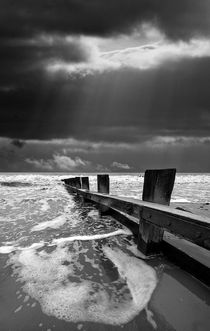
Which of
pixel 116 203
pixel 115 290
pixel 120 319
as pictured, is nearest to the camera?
pixel 120 319

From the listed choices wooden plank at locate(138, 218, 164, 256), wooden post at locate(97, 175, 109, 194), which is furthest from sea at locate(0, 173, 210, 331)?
wooden post at locate(97, 175, 109, 194)

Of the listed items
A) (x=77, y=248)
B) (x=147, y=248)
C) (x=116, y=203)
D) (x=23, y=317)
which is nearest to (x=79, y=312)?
(x=23, y=317)

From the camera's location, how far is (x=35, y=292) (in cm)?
260

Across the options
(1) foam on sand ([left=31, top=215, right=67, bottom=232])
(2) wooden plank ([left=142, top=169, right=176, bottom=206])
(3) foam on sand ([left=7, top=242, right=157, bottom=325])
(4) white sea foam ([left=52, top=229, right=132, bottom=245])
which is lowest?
(3) foam on sand ([left=7, top=242, right=157, bottom=325])

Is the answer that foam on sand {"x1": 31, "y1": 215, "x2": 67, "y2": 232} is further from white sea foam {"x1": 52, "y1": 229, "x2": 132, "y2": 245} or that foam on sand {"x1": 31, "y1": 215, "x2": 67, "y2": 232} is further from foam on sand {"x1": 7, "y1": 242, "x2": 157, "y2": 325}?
foam on sand {"x1": 7, "y1": 242, "x2": 157, "y2": 325}

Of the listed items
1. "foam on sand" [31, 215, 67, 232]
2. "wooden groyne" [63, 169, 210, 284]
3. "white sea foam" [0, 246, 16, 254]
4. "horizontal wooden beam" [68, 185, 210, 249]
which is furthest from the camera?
"foam on sand" [31, 215, 67, 232]

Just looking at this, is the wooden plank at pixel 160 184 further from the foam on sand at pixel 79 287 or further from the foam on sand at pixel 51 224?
the foam on sand at pixel 51 224

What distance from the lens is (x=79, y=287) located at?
106 inches

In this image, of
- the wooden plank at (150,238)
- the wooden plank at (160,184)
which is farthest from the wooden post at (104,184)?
the wooden plank at (150,238)

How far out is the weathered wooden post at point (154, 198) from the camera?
132 inches

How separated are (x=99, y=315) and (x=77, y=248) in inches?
72.8

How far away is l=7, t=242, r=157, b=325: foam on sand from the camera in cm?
222

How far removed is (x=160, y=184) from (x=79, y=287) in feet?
5.73

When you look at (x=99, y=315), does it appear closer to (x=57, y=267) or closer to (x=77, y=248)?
(x=57, y=267)
